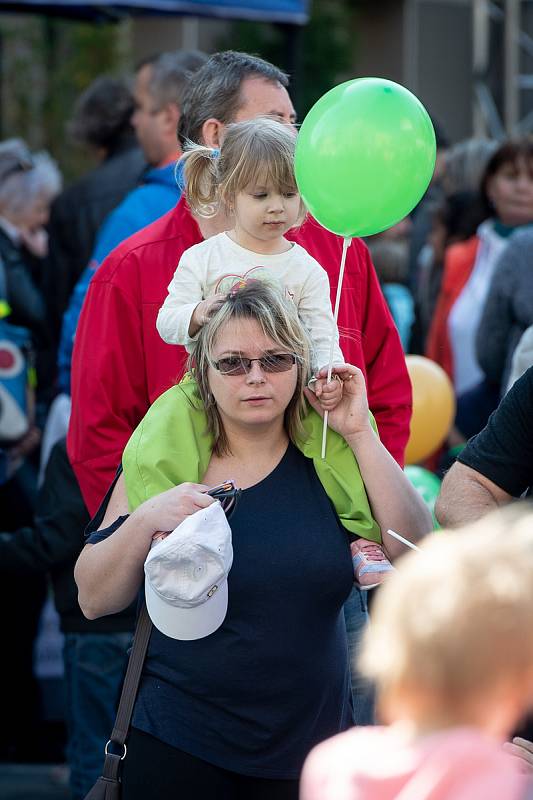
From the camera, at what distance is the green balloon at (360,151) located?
103 inches

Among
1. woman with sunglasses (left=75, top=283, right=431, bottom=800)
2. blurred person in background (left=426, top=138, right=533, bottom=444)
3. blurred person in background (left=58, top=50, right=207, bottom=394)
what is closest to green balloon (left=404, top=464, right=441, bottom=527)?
blurred person in background (left=426, top=138, right=533, bottom=444)

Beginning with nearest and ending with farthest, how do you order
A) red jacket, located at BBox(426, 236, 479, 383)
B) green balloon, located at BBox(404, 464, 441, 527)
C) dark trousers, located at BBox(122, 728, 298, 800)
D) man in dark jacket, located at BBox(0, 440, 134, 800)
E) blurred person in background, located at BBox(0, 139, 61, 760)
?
dark trousers, located at BBox(122, 728, 298, 800) < man in dark jacket, located at BBox(0, 440, 134, 800) < green balloon, located at BBox(404, 464, 441, 527) < blurred person in background, located at BBox(0, 139, 61, 760) < red jacket, located at BBox(426, 236, 479, 383)

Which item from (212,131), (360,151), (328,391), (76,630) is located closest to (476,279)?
(76,630)

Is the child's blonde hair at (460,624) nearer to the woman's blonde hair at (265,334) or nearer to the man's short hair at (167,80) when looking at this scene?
the woman's blonde hair at (265,334)

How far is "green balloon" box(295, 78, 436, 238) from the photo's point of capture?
8.54 ft

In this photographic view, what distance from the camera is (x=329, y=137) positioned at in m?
2.60

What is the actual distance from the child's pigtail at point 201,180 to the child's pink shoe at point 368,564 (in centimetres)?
81

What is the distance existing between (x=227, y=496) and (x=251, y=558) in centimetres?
13

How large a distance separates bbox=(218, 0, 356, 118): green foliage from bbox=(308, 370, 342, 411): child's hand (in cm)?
1173

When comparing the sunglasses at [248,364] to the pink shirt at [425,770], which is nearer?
the pink shirt at [425,770]

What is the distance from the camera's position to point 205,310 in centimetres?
259

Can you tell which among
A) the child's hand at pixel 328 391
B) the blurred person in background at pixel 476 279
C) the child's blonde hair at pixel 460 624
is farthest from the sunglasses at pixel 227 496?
the blurred person in background at pixel 476 279

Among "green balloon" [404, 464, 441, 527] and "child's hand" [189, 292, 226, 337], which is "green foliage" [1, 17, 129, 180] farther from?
"child's hand" [189, 292, 226, 337]

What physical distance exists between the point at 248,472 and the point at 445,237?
3.56m
